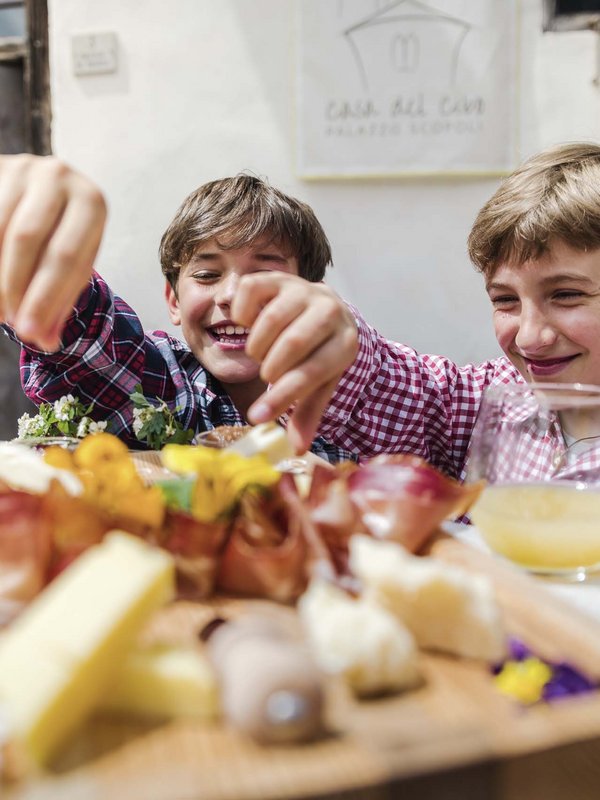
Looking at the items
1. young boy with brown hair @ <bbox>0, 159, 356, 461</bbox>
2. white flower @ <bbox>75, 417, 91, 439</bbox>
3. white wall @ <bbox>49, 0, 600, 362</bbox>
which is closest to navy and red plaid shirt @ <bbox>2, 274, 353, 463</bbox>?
young boy with brown hair @ <bbox>0, 159, 356, 461</bbox>

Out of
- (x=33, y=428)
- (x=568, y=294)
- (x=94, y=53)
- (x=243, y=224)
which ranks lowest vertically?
(x=33, y=428)

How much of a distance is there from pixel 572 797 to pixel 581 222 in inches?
40.3

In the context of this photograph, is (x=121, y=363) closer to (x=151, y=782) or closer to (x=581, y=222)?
(x=581, y=222)

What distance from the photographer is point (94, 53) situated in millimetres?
2092

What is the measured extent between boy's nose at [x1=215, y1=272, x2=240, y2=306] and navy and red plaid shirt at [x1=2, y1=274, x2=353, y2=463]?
6.7 inches

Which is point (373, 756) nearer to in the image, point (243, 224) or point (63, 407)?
point (63, 407)

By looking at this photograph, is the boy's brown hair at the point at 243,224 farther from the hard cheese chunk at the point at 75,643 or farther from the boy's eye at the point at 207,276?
the hard cheese chunk at the point at 75,643

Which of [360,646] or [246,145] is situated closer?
[360,646]

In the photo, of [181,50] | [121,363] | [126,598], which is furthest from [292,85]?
[126,598]

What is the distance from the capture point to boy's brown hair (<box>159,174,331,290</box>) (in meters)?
1.58

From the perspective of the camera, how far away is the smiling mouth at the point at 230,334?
156 cm

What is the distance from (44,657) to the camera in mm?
305

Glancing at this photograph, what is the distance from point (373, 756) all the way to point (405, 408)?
3.57 ft

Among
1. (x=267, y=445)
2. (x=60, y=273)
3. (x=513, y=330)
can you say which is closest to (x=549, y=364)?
(x=513, y=330)
